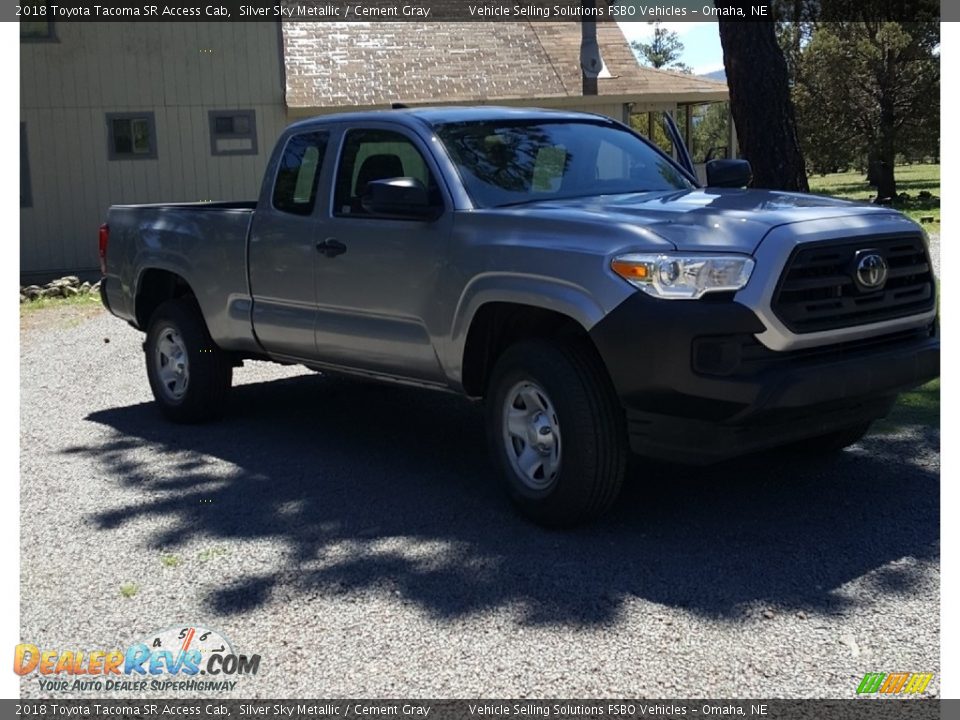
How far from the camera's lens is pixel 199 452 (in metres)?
7.45

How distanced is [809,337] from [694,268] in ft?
1.94

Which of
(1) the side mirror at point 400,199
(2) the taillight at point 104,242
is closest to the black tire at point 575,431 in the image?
(1) the side mirror at point 400,199

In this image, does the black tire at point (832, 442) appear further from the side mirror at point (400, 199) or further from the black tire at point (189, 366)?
the black tire at point (189, 366)

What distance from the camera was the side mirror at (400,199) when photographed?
A: 5910mm

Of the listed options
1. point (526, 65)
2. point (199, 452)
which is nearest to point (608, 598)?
point (199, 452)

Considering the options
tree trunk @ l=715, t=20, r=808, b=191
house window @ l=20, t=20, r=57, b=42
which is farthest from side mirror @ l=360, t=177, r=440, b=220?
house window @ l=20, t=20, r=57, b=42

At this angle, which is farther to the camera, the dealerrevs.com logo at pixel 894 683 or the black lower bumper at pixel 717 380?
the black lower bumper at pixel 717 380

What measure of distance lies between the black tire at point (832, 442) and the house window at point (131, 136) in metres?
16.1

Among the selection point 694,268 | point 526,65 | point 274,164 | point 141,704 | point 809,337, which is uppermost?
point 526,65

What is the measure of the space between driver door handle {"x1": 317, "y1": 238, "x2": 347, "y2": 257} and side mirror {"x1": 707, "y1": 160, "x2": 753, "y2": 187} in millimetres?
2216

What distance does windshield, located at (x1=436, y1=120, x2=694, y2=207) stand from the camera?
20.3ft

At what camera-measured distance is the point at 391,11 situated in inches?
979

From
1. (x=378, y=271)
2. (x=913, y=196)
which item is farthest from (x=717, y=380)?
(x=913, y=196)

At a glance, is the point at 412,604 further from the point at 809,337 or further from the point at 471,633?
the point at 809,337
